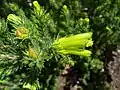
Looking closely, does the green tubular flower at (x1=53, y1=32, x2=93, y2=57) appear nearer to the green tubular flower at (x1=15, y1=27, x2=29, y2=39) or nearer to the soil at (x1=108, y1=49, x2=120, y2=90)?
the green tubular flower at (x1=15, y1=27, x2=29, y2=39)

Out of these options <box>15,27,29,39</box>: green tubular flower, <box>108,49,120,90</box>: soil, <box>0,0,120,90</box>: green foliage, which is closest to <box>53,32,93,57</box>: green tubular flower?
<box>0,0,120,90</box>: green foliage

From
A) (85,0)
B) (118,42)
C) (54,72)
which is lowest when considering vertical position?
(54,72)

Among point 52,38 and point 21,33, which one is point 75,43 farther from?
point 52,38

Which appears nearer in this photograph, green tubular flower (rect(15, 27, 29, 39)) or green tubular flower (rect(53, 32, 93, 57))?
green tubular flower (rect(53, 32, 93, 57))

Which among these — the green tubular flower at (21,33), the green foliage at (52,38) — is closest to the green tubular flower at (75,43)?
the green foliage at (52,38)

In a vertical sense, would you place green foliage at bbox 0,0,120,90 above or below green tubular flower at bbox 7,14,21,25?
below

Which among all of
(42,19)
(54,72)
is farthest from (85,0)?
(42,19)

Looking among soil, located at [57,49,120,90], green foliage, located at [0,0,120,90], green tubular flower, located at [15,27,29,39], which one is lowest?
soil, located at [57,49,120,90]

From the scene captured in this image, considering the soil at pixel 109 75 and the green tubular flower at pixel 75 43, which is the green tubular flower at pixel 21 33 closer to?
the green tubular flower at pixel 75 43

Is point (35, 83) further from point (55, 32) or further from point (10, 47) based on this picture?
point (55, 32)

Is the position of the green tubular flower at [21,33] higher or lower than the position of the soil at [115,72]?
Result: higher

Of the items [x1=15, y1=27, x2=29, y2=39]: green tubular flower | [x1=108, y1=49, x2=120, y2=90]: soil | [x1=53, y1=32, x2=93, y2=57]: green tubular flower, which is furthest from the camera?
[x1=108, y1=49, x2=120, y2=90]: soil
